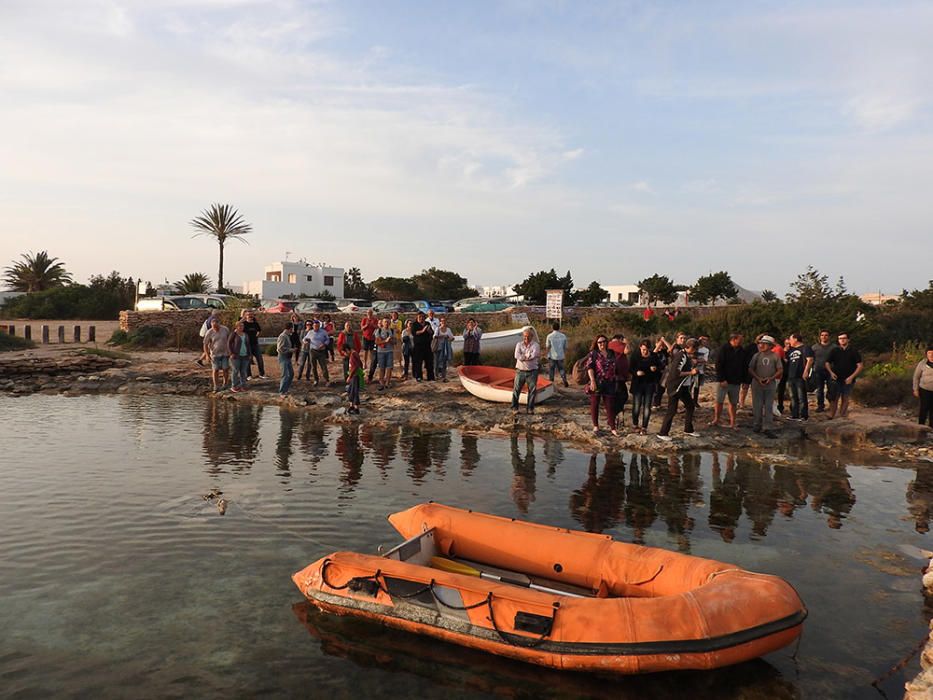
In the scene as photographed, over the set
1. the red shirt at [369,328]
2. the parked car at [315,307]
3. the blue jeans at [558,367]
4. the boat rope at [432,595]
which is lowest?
the boat rope at [432,595]

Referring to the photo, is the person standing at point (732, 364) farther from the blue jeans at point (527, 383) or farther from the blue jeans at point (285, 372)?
the blue jeans at point (285, 372)

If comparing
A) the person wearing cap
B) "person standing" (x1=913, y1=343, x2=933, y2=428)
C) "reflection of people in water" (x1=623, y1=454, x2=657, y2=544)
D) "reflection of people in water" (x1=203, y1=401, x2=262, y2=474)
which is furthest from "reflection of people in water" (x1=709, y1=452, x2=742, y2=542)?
"reflection of people in water" (x1=203, y1=401, x2=262, y2=474)

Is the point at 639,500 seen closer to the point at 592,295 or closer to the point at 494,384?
the point at 494,384

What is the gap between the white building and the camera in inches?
2491

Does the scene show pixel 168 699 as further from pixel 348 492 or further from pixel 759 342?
pixel 759 342

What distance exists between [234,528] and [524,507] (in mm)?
3643

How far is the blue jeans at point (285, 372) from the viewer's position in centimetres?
1622

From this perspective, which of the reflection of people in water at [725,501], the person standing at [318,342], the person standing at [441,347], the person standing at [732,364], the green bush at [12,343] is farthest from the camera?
the green bush at [12,343]

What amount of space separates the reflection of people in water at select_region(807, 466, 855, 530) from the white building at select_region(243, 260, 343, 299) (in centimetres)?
5661

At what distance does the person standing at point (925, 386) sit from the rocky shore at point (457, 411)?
0.91 feet

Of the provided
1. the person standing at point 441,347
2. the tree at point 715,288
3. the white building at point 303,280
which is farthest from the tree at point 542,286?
the person standing at point 441,347

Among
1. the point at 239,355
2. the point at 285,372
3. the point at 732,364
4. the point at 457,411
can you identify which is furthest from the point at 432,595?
the point at 239,355

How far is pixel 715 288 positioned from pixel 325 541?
53699 millimetres

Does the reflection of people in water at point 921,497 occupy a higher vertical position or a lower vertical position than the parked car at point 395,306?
lower
